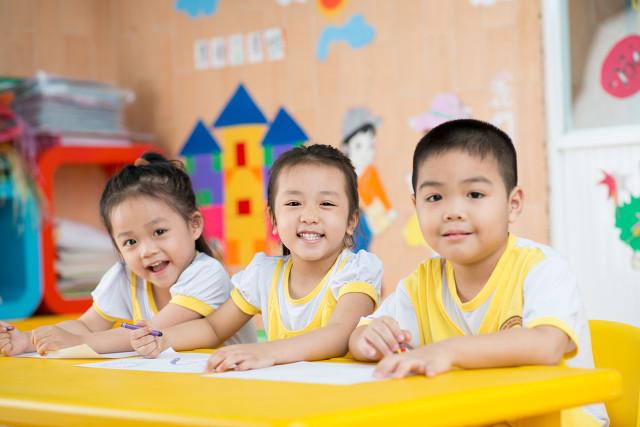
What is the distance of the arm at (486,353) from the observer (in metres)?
0.95

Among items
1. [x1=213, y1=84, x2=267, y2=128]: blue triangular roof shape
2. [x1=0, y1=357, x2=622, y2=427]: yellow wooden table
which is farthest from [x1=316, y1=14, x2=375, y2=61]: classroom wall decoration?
[x1=0, y1=357, x2=622, y2=427]: yellow wooden table

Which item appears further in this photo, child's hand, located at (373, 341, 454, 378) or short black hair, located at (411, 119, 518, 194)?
short black hair, located at (411, 119, 518, 194)

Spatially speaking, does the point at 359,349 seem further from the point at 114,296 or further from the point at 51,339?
the point at 114,296

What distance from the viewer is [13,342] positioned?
56.9 inches

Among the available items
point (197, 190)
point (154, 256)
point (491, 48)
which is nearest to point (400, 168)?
point (491, 48)

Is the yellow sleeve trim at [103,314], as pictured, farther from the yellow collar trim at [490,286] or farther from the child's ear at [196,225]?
the yellow collar trim at [490,286]

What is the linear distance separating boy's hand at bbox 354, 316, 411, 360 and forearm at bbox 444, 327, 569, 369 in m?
0.13

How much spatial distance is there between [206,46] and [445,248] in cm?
248

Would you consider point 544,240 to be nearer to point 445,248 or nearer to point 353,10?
point 353,10

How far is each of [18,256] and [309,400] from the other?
109 inches

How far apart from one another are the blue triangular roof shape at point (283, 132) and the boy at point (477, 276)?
78.1 inches

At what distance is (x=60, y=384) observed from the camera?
1023 millimetres

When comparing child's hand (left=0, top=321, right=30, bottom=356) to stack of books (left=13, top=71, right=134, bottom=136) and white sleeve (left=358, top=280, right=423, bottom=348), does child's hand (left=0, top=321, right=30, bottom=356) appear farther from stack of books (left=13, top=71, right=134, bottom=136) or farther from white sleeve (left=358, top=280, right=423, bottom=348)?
stack of books (left=13, top=71, right=134, bottom=136)

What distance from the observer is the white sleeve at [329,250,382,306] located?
1462 mm
